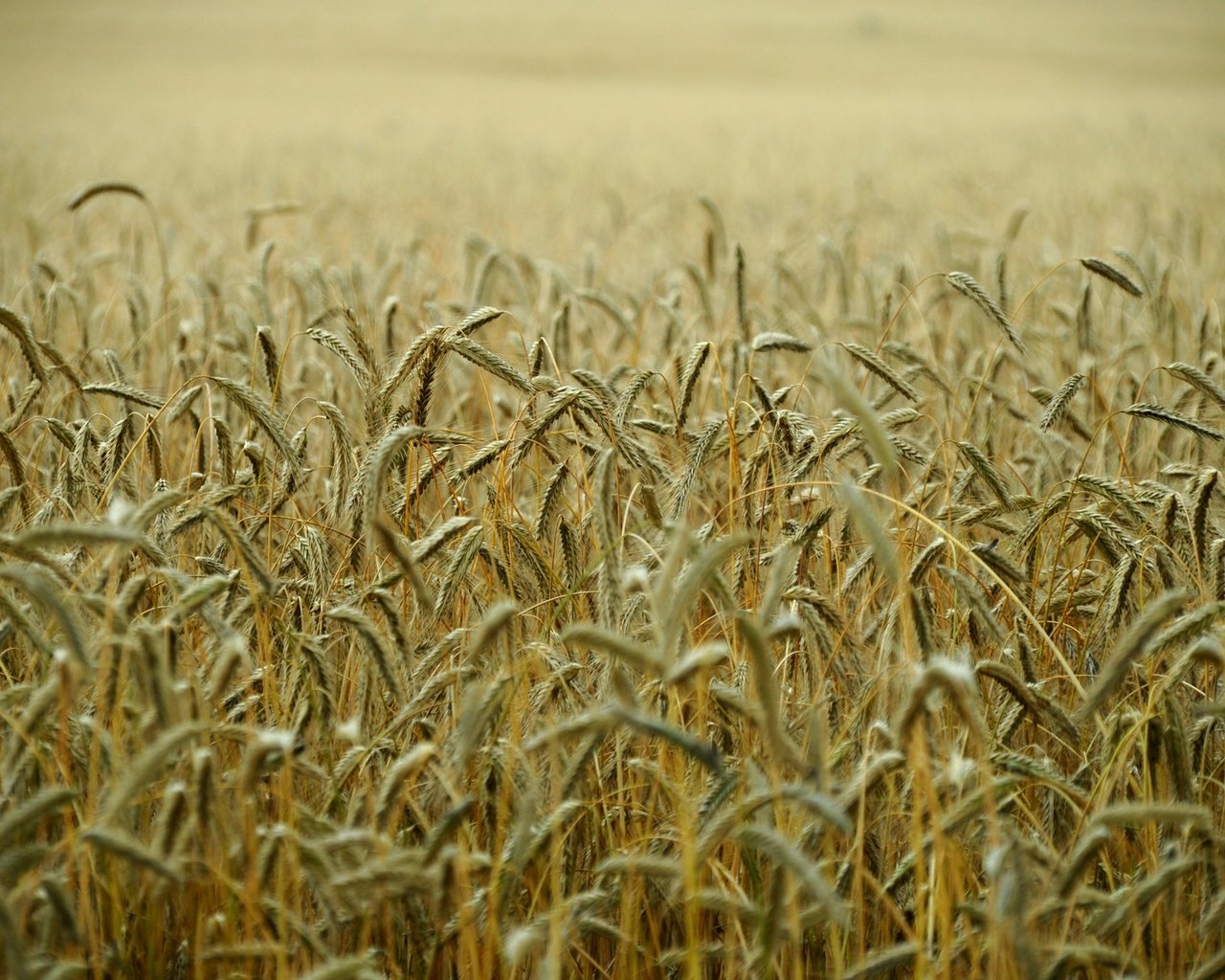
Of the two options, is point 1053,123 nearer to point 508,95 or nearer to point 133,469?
point 508,95

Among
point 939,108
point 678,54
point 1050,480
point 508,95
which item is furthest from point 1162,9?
point 1050,480

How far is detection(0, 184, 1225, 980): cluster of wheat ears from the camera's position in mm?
1330

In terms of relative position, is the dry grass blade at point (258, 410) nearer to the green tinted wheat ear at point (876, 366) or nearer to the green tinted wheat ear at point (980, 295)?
the green tinted wheat ear at point (876, 366)

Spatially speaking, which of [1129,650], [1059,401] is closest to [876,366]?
[1059,401]

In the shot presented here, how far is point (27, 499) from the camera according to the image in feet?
7.96

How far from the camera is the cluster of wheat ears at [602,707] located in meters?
1.33

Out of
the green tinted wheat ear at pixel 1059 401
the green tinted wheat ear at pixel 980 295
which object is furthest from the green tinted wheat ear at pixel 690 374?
the green tinted wheat ear at pixel 1059 401

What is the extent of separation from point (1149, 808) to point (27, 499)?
89.9 inches

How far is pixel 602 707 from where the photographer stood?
1526mm

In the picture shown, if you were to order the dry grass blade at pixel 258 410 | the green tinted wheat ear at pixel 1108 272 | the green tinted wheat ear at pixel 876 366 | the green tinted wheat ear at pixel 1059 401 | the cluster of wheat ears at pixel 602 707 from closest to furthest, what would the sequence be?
the cluster of wheat ears at pixel 602 707 < the dry grass blade at pixel 258 410 < the green tinted wheat ear at pixel 876 366 < the green tinted wheat ear at pixel 1059 401 < the green tinted wheat ear at pixel 1108 272

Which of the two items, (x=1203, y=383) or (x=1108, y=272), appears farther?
(x=1108, y=272)

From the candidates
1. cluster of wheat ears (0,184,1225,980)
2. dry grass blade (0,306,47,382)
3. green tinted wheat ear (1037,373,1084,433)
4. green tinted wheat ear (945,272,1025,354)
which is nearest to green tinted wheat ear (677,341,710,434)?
cluster of wheat ears (0,184,1225,980)

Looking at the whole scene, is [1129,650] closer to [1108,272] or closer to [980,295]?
[980,295]

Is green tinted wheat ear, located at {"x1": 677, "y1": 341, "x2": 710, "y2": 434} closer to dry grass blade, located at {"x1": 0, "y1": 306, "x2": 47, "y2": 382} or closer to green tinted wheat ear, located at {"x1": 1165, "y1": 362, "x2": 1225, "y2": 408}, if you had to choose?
green tinted wheat ear, located at {"x1": 1165, "y1": 362, "x2": 1225, "y2": 408}
